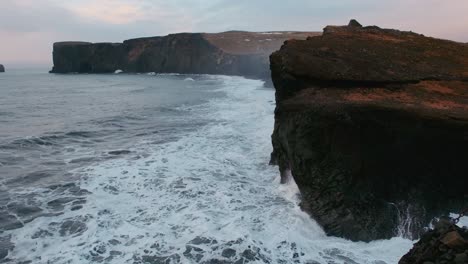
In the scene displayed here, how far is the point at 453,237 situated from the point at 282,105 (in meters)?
6.23

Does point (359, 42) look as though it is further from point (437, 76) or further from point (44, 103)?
point (44, 103)

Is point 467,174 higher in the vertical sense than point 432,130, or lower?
lower

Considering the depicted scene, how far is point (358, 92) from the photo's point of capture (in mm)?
9875

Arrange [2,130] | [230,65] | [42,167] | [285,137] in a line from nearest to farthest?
[285,137] < [42,167] < [2,130] < [230,65]

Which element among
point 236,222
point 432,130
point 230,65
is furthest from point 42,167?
point 230,65

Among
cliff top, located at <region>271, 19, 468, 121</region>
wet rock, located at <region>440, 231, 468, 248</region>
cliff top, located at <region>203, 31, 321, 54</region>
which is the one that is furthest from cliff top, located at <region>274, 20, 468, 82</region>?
cliff top, located at <region>203, 31, 321, 54</region>

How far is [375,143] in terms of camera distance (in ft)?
29.2

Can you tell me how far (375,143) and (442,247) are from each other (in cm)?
394

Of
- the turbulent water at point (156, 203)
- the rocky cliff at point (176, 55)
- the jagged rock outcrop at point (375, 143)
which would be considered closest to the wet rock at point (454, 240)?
the turbulent water at point (156, 203)

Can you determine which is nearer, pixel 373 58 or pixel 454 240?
pixel 454 240

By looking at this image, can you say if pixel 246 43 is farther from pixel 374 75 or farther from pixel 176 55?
pixel 374 75

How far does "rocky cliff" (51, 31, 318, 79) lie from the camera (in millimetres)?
84375

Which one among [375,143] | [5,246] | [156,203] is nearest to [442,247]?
[375,143]

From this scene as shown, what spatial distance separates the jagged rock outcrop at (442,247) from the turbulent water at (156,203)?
7.92 feet
